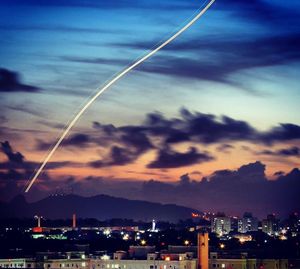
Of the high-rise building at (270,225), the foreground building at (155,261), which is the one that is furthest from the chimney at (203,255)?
the high-rise building at (270,225)

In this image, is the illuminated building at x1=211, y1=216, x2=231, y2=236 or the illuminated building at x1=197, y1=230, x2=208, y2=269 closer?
the illuminated building at x1=197, y1=230, x2=208, y2=269

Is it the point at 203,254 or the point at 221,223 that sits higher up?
the point at 221,223

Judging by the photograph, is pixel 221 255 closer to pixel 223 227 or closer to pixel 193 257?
pixel 193 257

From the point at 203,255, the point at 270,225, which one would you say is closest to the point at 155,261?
the point at 203,255

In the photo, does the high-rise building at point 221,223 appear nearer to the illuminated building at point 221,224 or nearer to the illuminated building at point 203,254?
the illuminated building at point 221,224

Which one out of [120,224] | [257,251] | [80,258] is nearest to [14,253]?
[80,258]

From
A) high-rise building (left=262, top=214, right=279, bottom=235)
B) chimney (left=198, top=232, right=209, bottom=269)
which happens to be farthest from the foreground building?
high-rise building (left=262, top=214, right=279, bottom=235)

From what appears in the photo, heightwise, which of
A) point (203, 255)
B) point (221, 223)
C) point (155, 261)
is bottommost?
point (155, 261)

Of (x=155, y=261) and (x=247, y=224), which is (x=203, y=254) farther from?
(x=247, y=224)

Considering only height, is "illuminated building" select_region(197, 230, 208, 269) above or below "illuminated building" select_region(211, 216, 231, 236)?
below

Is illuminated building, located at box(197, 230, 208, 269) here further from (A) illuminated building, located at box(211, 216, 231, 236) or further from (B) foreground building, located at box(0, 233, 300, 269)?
(A) illuminated building, located at box(211, 216, 231, 236)
